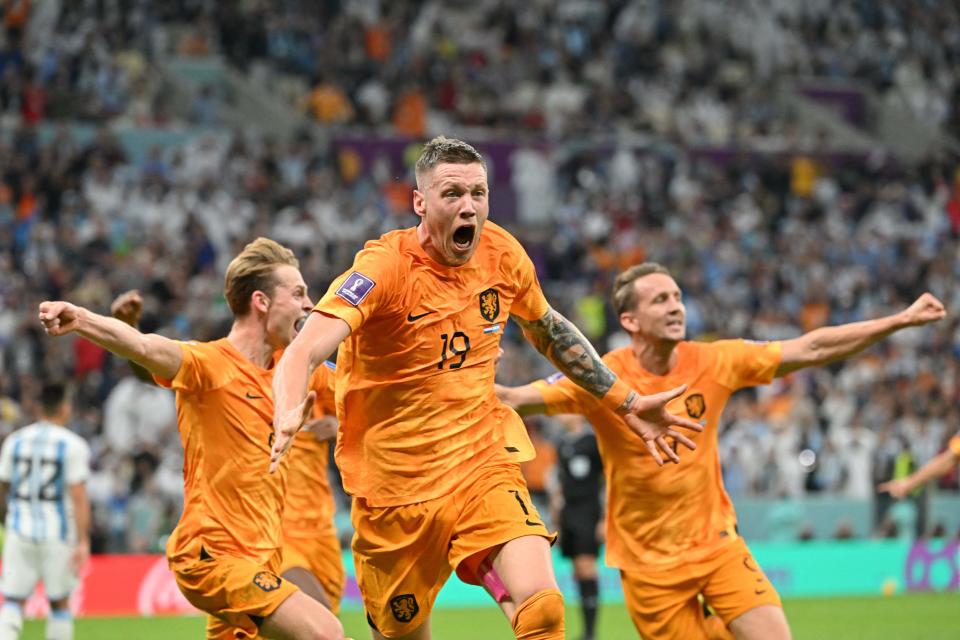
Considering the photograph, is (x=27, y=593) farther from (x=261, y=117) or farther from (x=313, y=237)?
(x=261, y=117)

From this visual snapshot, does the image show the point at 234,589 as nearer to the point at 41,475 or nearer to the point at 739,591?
the point at 739,591

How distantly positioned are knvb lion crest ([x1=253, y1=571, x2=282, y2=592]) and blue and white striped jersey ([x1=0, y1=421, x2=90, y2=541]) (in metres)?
5.67

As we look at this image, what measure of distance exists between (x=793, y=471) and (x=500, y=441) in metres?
14.8

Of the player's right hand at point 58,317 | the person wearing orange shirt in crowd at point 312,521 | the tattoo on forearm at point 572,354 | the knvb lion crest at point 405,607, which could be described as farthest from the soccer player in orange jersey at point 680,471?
the player's right hand at point 58,317

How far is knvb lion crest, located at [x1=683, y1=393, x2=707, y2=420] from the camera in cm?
854

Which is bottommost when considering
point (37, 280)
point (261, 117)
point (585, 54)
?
point (37, 280)

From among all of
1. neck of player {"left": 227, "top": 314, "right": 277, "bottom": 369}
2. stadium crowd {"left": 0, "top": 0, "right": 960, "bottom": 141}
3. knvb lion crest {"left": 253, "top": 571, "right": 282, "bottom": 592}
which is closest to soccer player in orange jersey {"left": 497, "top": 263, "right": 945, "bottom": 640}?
neck of player {"left": 227, "top": 314, "right": 277, "bottom": 369}

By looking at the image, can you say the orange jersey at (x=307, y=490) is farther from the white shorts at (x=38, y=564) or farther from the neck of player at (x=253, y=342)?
the white shorts at (x=38, y=564)

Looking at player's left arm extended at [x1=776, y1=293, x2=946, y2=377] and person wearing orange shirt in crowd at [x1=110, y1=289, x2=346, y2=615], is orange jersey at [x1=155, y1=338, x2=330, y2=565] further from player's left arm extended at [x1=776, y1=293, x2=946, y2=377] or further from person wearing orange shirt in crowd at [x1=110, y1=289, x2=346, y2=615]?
player's left arm extended at [x1=776, y1=293, x2=946, y2=377]

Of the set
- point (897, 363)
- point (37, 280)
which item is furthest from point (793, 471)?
point (37, 280)

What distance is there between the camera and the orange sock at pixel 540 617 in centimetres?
627

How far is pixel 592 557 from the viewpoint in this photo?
14.0 m

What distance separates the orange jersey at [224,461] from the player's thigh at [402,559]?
0.63 metres

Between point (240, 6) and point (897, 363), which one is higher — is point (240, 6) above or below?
above
